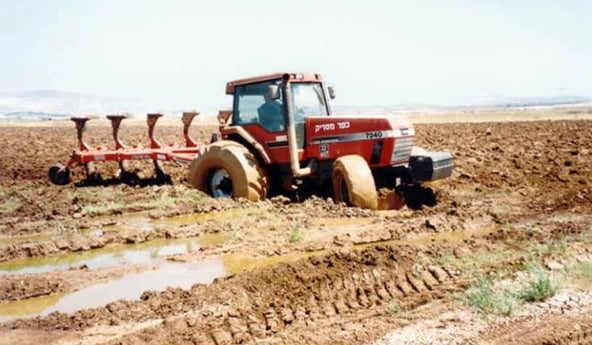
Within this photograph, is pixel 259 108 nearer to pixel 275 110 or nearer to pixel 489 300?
pixel 275 110

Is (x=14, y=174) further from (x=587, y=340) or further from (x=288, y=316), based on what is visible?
(x=587, y=340)

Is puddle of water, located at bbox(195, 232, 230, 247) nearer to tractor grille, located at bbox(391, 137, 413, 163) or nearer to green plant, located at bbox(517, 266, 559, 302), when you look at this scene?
tractor grille, located at bbox(391, 137, 413, 163)

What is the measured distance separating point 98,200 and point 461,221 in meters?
6.60

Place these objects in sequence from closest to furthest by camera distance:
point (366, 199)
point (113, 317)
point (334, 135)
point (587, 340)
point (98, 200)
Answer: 1. point (587, 340)
2. point (113, 317)
3. point (366, 199)
4. point (334, 135)
5. point (98, 200)

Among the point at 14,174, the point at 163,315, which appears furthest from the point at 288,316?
the point at 14,174

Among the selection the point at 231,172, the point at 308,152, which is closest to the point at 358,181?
the point at 308,152

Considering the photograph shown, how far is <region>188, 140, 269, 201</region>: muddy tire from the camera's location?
1086 cm

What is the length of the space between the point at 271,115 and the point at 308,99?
0.70 m

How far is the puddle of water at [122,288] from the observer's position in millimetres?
5996

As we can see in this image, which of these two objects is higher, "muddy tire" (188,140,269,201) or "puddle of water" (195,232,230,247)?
"muddy tire" (188,140,269,201)

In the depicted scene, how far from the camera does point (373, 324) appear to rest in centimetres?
494

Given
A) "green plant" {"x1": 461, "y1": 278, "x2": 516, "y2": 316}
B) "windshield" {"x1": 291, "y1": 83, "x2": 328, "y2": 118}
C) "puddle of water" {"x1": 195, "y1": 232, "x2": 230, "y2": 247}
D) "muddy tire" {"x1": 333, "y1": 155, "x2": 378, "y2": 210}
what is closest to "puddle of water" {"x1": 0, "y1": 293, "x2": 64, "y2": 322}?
"puddle of water" {"x1": 195, "y1": 232, "x2": 230, "y2": 247}

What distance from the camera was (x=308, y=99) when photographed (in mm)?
11125

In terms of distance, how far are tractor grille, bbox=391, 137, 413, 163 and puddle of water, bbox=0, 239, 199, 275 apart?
11.9 feet
